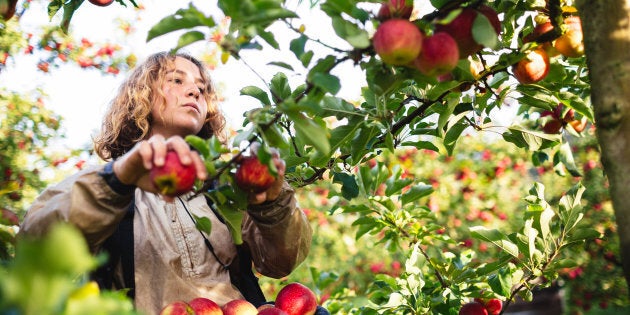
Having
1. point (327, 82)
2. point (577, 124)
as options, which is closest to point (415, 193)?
point (577, 124)

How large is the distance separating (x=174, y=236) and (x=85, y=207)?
463 millimetres

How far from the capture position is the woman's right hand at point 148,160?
980mm

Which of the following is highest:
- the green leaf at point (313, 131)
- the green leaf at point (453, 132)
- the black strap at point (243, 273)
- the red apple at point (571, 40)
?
the red apple at point (571, 40)

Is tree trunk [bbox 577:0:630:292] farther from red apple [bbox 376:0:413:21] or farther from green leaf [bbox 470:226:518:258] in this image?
green leaf [bbox 470:226:518:258]

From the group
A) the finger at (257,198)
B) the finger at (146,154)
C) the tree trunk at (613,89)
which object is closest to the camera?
the tree trunk at (613,89)

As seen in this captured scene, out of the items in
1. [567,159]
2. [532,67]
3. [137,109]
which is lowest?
[567,159]

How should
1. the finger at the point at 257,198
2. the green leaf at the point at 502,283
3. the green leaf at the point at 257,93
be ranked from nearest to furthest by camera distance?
the finger at the point at 257,198
the green leaf at the point at 257,93
the green leaf at the point at 502,283

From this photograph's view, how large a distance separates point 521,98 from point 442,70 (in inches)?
22.5

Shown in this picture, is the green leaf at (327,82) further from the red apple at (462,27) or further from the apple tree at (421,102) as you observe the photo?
the red apple at (462,27)

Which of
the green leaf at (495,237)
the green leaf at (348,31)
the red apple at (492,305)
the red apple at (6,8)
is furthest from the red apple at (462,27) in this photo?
the red apple at (492,305)

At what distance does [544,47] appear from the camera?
4.51ft

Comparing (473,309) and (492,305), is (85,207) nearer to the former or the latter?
(473,309)

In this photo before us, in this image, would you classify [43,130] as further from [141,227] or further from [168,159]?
[168,159]

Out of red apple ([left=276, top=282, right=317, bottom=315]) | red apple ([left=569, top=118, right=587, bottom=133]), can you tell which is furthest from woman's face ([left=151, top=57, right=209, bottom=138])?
red apple ([left=569, top=118, right=587, bottom=133])
